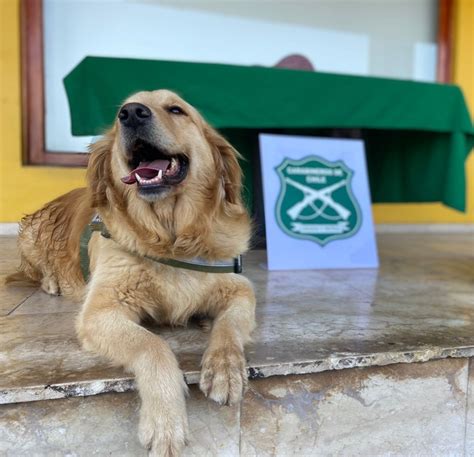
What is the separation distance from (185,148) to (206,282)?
632mm

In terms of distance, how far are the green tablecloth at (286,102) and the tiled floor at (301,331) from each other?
1148 millimetres

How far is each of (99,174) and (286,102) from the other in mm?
1772

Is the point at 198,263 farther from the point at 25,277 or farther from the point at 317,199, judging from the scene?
the point at 317,199

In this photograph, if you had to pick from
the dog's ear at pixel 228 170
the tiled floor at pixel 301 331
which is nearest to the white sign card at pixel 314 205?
the tiled floor at pixel 301 331

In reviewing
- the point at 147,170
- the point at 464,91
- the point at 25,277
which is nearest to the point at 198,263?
the point at 147,170

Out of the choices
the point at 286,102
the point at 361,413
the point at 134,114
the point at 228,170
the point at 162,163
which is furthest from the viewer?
the point at 286,102

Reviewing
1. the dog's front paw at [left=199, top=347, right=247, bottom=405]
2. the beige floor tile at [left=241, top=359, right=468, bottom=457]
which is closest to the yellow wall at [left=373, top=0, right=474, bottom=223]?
the beige floor tile at [left=241, top=359, right=468, bottom=457]

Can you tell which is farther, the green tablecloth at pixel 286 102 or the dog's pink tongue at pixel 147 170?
the green tablecloth at pixel 286 102

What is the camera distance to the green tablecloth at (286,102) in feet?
10.4

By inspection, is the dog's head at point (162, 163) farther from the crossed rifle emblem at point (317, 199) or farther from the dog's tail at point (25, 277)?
the crossed rifle emblem at point (317, 199)

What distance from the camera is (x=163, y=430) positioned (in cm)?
135

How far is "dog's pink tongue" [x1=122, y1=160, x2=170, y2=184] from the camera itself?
202 cm

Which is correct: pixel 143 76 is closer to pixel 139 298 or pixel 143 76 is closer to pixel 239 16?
pixel 139 298

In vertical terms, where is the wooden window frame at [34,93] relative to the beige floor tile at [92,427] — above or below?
above
